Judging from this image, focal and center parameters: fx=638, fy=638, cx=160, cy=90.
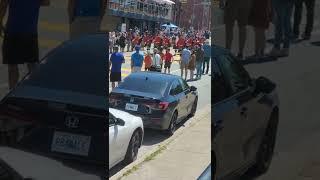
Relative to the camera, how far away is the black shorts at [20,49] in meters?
1.78

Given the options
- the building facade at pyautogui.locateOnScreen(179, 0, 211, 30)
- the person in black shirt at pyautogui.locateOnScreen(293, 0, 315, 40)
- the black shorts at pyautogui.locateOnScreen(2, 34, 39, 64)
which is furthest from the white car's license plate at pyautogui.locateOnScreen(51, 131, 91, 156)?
the person in black shirt at pyautogui.locateOnScreen(293, 0, 315, 40)

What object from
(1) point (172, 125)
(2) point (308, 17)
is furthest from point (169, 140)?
(2) point (308, 17)

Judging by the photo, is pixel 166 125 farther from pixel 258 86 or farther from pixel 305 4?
pixel 305 4

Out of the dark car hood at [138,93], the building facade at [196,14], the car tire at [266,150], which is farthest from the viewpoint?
the car tire at [266,150]

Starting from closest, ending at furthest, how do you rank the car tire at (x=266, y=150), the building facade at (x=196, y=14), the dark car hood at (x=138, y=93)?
1. the dark car hood at (x=138, y=93)
2. the building facade at (x=196, y=14)
3. the car tire at (x=266, y=150)

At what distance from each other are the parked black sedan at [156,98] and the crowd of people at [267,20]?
0.19 meters

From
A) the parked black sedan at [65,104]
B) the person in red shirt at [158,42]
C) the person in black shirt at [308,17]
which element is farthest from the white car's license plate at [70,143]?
the person in black shirt at [308,17]

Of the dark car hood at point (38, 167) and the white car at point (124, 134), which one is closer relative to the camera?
the white car at point (124, 134)

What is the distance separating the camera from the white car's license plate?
184cm

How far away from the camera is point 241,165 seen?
189 cm

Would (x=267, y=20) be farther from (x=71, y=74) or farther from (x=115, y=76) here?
(x=71, y=74)

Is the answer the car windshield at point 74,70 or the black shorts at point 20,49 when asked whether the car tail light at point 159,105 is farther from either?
the black shorts at point 20,49

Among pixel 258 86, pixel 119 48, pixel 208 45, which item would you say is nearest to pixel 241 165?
pixel 258 86

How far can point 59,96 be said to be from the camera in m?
1.86
